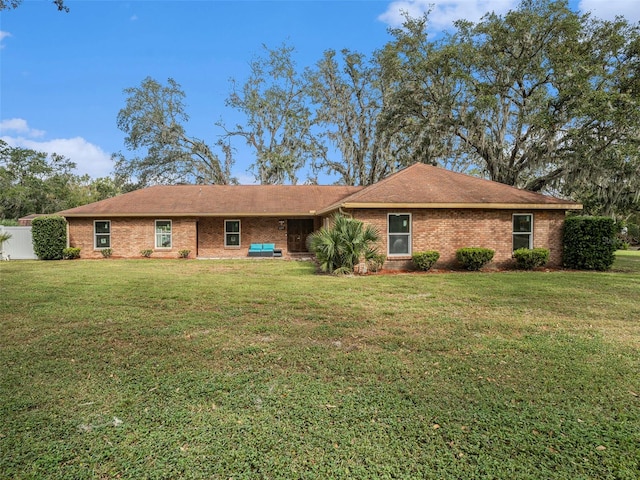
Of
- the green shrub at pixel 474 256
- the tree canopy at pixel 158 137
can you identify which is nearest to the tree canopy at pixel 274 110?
the tree canopy at pixel 158 137

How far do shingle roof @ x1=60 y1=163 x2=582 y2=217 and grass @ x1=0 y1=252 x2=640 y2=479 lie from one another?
21.7ft

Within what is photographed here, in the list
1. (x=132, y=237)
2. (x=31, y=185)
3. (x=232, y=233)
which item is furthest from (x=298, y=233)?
(x=31, y=185)

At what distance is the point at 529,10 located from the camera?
1831cm

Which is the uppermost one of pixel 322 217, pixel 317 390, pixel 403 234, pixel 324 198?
pixel 324 198

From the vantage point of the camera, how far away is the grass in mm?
2619

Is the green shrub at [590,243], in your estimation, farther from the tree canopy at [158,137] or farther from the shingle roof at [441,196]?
the tree canopy at [158,137]

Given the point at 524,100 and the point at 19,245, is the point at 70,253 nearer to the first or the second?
the point at 19,245

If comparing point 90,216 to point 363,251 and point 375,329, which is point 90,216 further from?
point 375,329

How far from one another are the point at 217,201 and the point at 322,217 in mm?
5934

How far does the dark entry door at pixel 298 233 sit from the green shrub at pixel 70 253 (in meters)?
10.4

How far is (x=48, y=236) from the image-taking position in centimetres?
1784

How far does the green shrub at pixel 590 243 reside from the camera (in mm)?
12906

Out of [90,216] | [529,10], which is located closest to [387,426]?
[90,216]

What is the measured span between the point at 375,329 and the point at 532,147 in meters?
17.3
